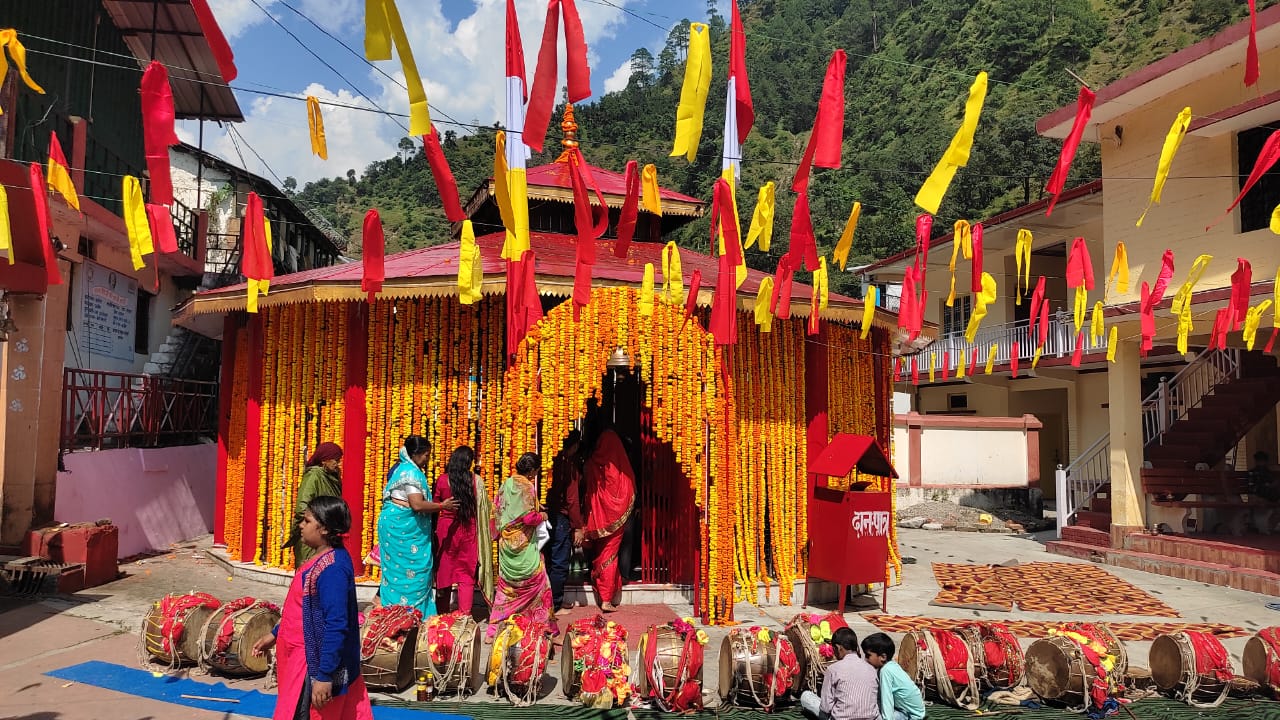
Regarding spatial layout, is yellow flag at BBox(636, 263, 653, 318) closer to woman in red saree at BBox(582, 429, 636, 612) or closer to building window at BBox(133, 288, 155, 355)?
woman in red saree at BBox(582, 429, 636, 612)

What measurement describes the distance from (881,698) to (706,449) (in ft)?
12.8

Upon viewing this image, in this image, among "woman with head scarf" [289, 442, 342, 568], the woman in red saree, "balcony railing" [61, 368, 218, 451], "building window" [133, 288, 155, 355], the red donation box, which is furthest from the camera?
"building window" [133, 288, 155, 355]

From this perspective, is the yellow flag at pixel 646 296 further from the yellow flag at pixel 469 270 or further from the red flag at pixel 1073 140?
the red flag at pixel 1073 140

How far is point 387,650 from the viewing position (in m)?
5.80

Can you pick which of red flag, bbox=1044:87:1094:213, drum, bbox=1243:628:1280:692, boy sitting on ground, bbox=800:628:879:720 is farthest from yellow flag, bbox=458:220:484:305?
drum, bbox=1243:628:1280:692

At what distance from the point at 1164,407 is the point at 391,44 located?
14.9 metres

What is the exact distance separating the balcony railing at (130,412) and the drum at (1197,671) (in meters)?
11.3

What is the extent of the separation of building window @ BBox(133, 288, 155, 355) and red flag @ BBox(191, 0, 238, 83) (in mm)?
11143

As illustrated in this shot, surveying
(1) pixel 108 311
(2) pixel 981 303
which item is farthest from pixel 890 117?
(1) pixel 108 311

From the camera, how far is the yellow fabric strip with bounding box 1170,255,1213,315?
1088 cm

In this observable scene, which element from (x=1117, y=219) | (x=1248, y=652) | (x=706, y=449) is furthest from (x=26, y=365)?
(x=1117, y=219)

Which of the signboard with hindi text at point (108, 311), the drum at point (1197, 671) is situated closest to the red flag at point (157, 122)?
the drum at point (1197, 671)

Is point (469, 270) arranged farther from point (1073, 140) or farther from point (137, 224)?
point (1073, 140)

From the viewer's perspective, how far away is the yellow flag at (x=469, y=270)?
298 inches
